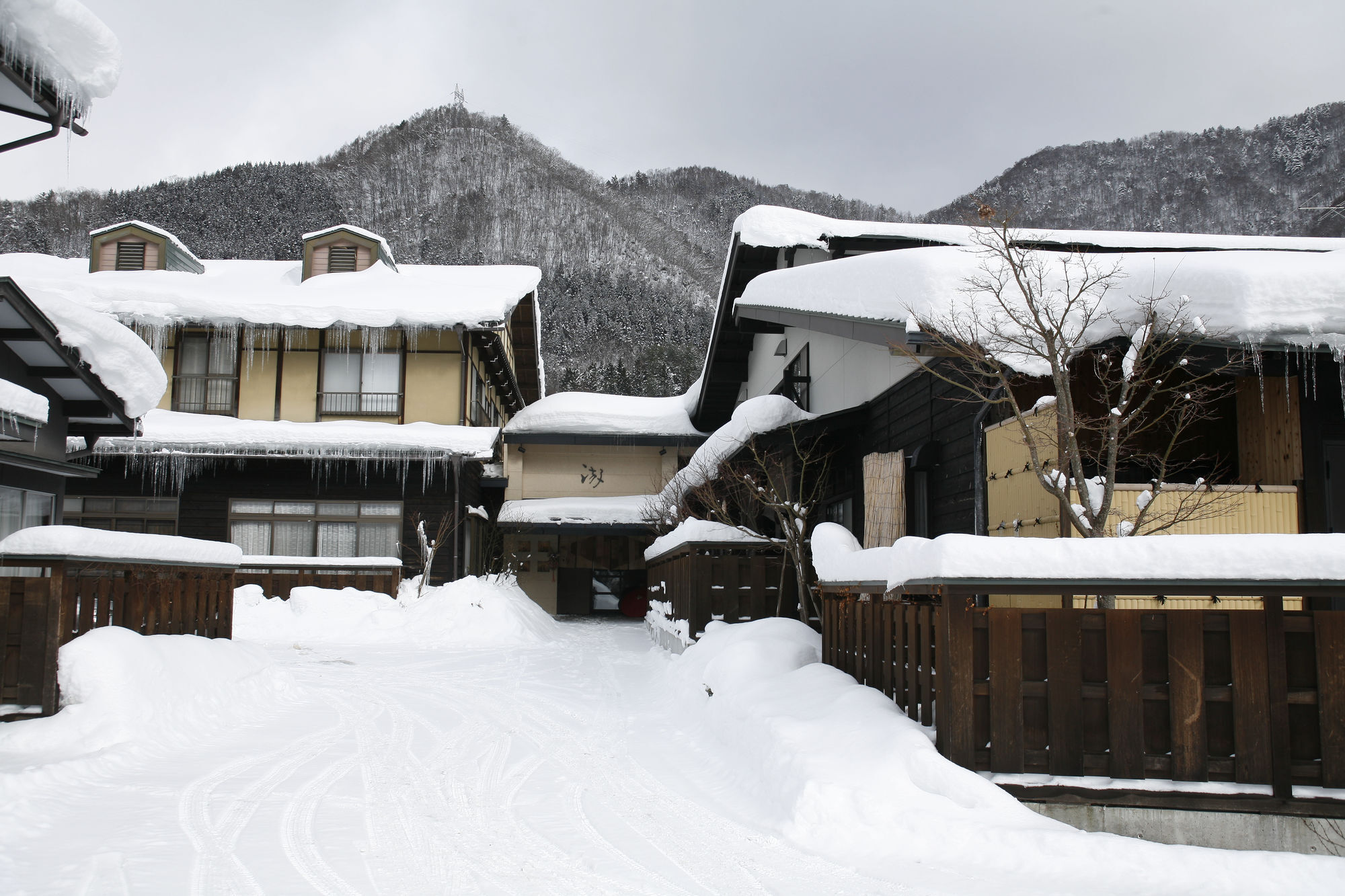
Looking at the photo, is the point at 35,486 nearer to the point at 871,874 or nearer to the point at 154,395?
the point at 154,395

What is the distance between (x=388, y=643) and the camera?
1320 centimetres

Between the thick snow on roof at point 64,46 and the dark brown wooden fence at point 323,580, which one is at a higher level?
the thick snow on roof at point 64,46

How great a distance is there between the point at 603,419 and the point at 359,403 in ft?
20.1

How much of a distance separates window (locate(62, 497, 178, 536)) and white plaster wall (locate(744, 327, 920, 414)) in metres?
11.9

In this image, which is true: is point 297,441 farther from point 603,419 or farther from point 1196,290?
point 1196,290

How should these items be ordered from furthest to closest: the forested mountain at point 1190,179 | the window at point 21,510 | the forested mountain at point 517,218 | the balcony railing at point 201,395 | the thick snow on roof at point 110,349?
1. the forested mountain at point 1190,179
2. the forested mountain at point 517,218
3. the balcony railing at point 201,395
4. the window at point 21,510
5. the thick snow on roof at point 110,349

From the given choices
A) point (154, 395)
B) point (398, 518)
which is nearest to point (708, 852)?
point (154, 395)

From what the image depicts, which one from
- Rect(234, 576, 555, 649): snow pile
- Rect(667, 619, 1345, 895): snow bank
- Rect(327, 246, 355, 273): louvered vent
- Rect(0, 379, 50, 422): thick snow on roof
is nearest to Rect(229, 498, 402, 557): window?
Rect(234, 576, 555, 649): snow pile

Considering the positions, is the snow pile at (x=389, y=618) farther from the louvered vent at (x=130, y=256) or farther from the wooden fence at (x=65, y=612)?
the louvered vent at (x=130, y=256)

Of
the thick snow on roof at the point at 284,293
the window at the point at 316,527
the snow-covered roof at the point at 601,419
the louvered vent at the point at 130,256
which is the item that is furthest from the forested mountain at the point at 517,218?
the window at the point at 316,527

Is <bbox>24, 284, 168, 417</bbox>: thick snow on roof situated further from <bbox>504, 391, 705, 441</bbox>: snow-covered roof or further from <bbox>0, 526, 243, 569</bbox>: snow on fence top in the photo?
<bbox>504, 391, 705, 441</bbox>: snow-covered roof

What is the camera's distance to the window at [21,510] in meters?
8.50

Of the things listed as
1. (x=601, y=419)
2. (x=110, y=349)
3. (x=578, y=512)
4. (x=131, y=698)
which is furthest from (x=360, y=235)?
(x=131, y=698)

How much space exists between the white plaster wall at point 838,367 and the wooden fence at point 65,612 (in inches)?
261
